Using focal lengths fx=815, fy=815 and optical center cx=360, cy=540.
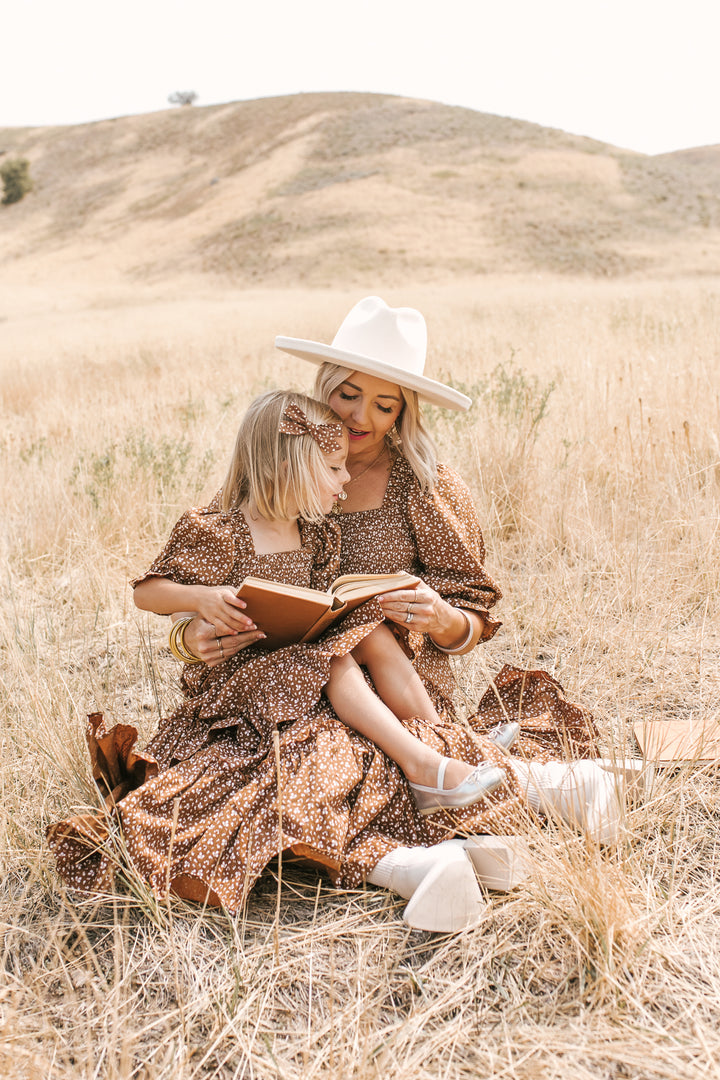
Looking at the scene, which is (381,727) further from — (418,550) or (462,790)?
(418,550)

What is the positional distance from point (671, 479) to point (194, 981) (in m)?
3.22

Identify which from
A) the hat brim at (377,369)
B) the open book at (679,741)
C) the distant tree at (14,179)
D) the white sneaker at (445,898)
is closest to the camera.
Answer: the white sneaker at (445,898)

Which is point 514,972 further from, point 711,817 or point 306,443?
point 306,443

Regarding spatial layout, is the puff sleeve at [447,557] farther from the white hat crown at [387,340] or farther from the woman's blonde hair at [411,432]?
the white hat crown at [387,340]

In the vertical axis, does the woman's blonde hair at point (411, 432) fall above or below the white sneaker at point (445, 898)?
above

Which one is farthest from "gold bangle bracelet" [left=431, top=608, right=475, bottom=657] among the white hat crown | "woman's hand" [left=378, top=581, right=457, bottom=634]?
the white hat crown

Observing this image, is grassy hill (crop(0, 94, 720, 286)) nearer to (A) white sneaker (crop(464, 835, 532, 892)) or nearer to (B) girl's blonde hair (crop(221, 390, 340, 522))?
(B) girl's blonde hair (crop(221, 390, 340, 522))

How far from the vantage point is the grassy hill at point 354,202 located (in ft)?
108

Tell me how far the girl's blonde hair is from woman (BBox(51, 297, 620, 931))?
0.20 m

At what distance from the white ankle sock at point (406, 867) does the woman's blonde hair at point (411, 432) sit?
1.19 metres

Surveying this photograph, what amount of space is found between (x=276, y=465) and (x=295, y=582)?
372 mm

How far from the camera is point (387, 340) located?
8.84ft

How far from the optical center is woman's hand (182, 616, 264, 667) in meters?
2.30

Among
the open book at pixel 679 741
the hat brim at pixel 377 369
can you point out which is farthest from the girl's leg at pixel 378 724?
the hat brim at pixel 377 369
